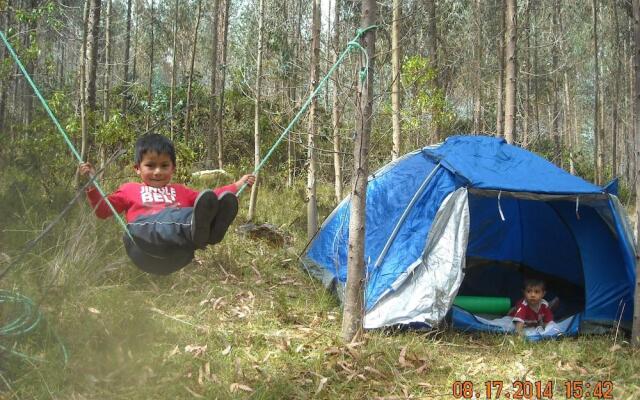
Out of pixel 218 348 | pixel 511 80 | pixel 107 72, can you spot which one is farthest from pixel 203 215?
pixel 107 72

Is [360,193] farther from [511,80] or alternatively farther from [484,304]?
[511,80]

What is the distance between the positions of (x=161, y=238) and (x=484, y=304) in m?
3.81

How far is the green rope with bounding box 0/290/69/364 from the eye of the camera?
364 cm

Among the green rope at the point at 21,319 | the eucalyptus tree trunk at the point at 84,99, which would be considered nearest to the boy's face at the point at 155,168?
the green rope at the point at 21,319

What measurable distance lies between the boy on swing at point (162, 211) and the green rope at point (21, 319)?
942mm

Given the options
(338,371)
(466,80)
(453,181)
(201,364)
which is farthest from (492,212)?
(466,80)

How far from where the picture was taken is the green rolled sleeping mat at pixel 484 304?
5.81m

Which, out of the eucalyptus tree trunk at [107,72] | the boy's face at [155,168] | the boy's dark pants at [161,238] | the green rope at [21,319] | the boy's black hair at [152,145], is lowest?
the green rope at [21,319]

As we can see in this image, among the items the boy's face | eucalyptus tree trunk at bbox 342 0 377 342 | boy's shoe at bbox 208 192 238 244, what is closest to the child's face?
eucalyptus tree trunk at bbox 342 0 377 342

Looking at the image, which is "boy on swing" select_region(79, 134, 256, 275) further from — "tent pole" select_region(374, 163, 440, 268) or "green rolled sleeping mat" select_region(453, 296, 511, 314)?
"green rolled sleeping mat" select_region(453, 296, 511, 314)

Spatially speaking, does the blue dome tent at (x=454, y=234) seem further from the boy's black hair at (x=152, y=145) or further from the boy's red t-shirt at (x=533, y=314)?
the boy's black hair at (x=152, y=145)

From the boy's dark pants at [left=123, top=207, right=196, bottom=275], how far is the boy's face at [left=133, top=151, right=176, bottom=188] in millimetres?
303

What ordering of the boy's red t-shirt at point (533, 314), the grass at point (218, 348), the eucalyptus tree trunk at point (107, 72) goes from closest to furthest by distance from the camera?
1. the grass at point (218, 348)
2. the boy's red t-shirt at point (533, 314)
3. the eucalyptus tree trunk at point (107, 72)

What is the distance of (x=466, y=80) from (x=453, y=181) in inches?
453
